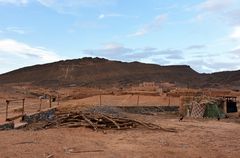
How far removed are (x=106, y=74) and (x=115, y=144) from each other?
9050 cm

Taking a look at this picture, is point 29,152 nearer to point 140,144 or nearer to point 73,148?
point 73,148

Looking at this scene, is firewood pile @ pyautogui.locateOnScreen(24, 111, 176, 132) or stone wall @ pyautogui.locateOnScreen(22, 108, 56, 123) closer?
firewood pile @ pyautogui.locateOnScreen(24, 111, 176, 132)

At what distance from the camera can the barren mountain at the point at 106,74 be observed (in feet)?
320

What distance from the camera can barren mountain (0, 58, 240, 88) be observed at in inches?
3841

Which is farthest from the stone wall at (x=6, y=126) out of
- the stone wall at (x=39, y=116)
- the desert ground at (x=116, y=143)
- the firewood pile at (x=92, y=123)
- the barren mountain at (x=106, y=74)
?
the barren mountain at (x=106, y=74)

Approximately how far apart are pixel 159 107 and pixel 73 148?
2234 cm

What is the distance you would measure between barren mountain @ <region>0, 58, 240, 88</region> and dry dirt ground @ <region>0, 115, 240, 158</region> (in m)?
74.7

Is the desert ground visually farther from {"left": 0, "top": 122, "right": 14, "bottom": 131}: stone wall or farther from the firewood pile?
{"left": 0, "top": 122, "right": 14, "bottom": 131}: stone wall

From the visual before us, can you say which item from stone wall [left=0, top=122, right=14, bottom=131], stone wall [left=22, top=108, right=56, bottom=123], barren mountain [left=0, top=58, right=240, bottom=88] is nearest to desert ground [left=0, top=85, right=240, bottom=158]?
stone wall [left=0, top=122, right=14, bottom=131]

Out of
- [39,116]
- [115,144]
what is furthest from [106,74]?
[115,144]

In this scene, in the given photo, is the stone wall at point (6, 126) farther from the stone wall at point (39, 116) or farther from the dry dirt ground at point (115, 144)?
the stone wall at point (39, 116)

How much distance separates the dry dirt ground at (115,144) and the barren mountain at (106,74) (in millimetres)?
74650

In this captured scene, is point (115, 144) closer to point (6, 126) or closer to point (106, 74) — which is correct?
point (6, 126)

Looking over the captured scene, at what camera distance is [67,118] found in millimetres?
17641
